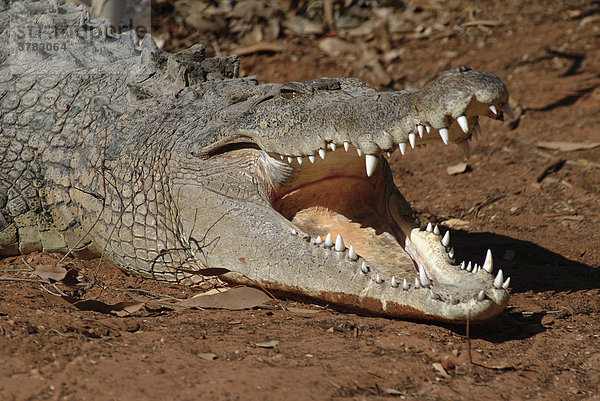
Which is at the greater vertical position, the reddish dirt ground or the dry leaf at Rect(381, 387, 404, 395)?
the dry leaf at Rect(381, 387, 404, 395)

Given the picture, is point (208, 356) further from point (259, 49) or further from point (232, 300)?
point (259, 49)

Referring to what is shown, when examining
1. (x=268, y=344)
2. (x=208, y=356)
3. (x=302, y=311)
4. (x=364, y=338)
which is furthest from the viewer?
(x=302, y=311)

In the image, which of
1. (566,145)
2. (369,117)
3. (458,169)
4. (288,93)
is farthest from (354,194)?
(566,145)

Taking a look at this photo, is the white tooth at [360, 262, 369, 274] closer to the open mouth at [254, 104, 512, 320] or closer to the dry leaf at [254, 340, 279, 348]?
the open mouth at [254, 104, 512, 320]

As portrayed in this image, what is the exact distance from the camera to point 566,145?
5973 millimetres

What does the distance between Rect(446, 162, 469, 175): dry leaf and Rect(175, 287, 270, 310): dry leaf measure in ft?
10.4

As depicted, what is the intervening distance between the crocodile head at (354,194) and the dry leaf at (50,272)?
933mm

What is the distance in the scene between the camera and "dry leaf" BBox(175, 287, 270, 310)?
10.2 ft

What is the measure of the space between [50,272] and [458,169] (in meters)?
3.69

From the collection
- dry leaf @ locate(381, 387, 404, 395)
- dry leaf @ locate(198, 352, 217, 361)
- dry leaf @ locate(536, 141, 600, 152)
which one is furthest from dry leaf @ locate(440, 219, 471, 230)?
dry leaf @ locate(198, 352, 217, 361)

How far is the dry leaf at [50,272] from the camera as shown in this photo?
340 centimetres

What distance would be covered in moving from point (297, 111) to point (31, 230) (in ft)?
6.33

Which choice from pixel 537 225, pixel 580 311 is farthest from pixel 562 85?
pixel 580 311

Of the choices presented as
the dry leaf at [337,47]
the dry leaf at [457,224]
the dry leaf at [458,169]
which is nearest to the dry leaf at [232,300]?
the dry leaf at [457,224]
